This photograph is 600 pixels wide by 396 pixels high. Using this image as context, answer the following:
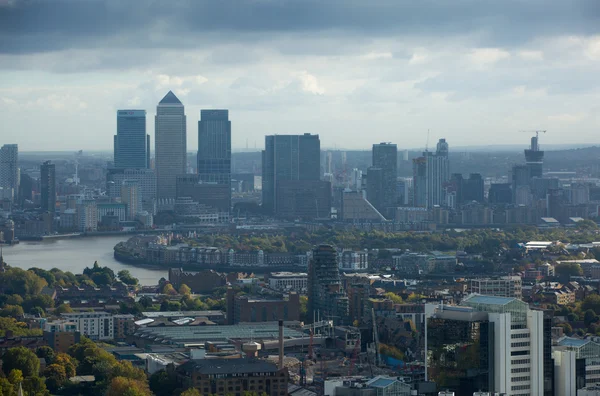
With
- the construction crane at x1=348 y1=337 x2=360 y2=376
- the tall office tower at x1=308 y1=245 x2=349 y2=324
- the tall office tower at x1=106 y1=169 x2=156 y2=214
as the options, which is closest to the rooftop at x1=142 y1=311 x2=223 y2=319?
the tall office tower at x1=308 y1=245 x2=349 y2=324

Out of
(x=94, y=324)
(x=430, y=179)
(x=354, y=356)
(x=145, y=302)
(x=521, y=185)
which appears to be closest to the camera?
(x=354, y=356)

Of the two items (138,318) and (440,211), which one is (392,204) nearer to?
(440,211)

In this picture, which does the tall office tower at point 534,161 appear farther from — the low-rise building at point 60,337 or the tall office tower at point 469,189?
the low-rise building at point 60,337

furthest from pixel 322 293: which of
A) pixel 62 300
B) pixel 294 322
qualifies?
pixel 62 300

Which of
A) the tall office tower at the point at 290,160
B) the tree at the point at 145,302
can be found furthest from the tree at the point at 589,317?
the tall office tower at the point at 290,160

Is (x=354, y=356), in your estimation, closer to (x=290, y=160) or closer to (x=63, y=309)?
(x=63, y=309)

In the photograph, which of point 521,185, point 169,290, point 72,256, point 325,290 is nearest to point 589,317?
point 325,290
